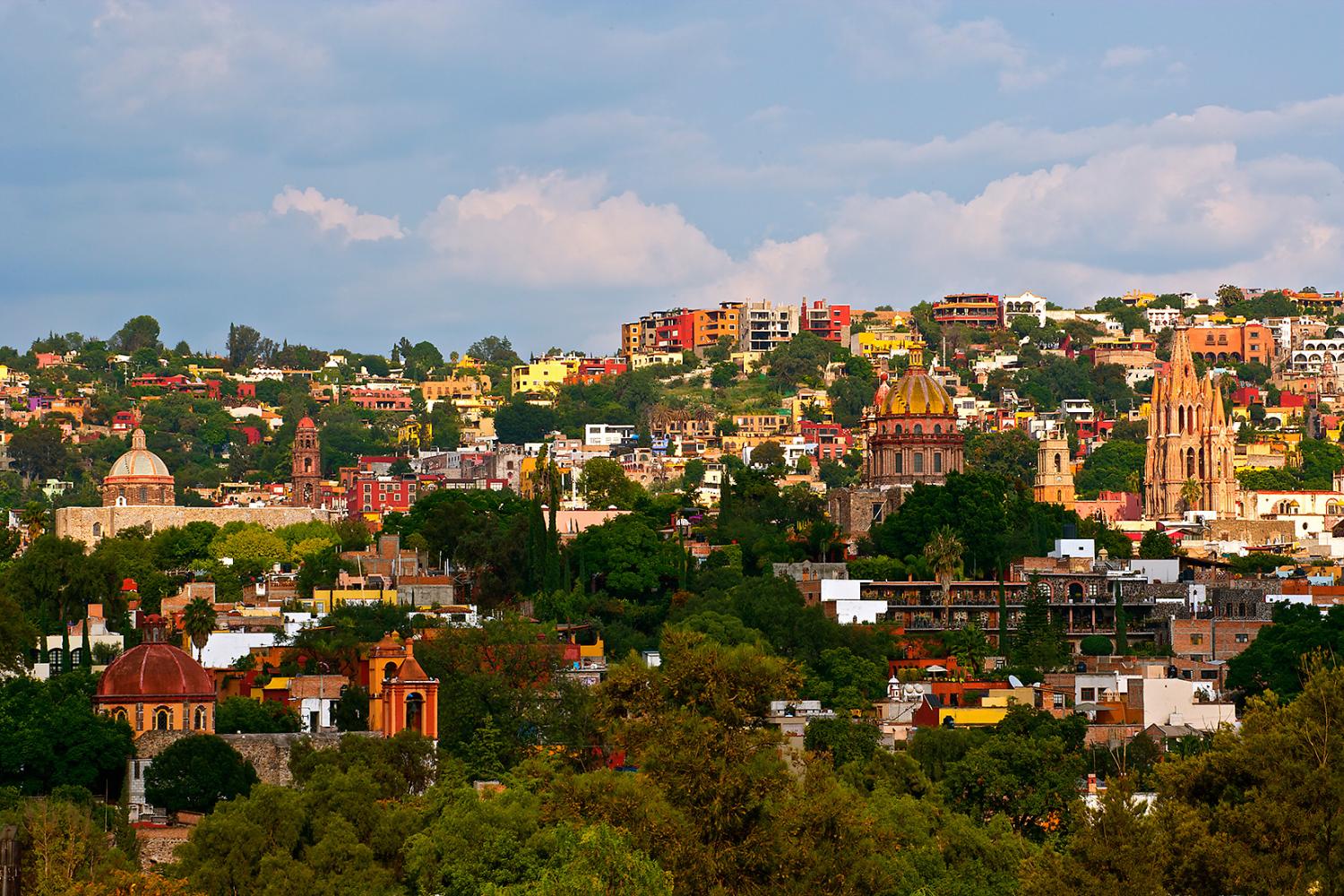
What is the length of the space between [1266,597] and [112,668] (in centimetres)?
3283

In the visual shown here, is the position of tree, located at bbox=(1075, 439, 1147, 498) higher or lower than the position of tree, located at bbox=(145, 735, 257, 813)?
higher

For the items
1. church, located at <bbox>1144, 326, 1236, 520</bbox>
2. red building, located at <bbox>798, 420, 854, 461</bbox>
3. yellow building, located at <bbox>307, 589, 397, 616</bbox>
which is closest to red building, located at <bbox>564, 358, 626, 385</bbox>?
red building, located at <bbox>798, 420, 854, 461</bbox>

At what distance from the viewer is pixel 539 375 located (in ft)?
642

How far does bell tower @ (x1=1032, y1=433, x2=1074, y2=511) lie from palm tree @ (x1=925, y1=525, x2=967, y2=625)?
129ft

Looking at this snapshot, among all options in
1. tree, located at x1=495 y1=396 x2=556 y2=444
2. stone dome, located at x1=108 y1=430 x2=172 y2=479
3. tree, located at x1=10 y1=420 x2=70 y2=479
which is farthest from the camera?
tree, located at x1=495 y1=396 x2=556 y2=444

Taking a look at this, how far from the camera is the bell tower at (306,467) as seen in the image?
135375 millimetres

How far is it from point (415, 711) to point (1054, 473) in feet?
212

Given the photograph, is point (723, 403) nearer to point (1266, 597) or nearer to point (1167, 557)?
point (1167, 557)

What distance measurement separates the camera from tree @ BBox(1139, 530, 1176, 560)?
95.9 meters

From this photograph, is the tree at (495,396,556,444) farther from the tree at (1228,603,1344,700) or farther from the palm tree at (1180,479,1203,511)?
the tree at (1228,603,1344,700)

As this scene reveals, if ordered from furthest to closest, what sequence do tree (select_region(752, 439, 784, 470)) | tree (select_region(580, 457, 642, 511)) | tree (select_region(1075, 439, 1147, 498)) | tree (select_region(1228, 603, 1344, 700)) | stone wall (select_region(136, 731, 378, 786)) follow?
tree (select_region(752, 439, 784, 470)) → tree (select_region(1075, 439, 1147, 498)) → tree (select_region(580, 457, 642, 511)) → tree (select_region(1228, 603, 1344, 700)) → stone wall (select_region(136, 731, 378, 786))

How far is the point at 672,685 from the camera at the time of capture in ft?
152

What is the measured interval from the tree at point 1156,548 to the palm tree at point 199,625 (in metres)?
30.1

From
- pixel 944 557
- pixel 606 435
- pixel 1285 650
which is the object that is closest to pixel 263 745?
pixel 1285 650
